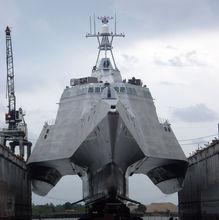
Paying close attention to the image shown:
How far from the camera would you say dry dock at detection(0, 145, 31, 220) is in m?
27.9

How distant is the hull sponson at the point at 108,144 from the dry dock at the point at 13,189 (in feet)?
4.91

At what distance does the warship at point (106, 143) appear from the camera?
24000 millimetres

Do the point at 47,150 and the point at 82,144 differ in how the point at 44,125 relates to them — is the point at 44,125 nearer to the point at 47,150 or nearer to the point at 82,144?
the point at 47,150

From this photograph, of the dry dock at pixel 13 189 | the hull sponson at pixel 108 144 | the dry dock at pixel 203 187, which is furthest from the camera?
the dry dock at pixel 203 187

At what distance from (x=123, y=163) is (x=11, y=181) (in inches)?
383

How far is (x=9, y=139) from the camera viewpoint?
55.4m

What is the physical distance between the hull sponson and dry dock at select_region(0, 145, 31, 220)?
1495 mm

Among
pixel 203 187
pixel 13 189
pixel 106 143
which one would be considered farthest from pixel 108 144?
pixel 203 187

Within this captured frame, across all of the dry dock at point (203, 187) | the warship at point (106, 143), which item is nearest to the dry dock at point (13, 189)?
the warship at point (106, 143)

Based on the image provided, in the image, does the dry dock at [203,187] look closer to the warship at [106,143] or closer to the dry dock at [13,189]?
the warship at [106,143]

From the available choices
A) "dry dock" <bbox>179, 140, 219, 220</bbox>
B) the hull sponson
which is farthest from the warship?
"dry dock" <bbox>179, 140, 219, 220</bbox>

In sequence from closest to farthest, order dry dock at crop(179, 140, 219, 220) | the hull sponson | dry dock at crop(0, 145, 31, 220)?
the hull sponson, dry dock at crop(0, 145, 31, 220), dry dock at crop(179, 140, 219, 220)

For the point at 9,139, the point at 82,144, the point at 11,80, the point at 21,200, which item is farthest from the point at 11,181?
the point at 11,80

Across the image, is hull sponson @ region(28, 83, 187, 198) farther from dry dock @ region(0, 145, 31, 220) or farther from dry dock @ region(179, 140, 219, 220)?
dry dock @ region(179, 140, 219, 220)
